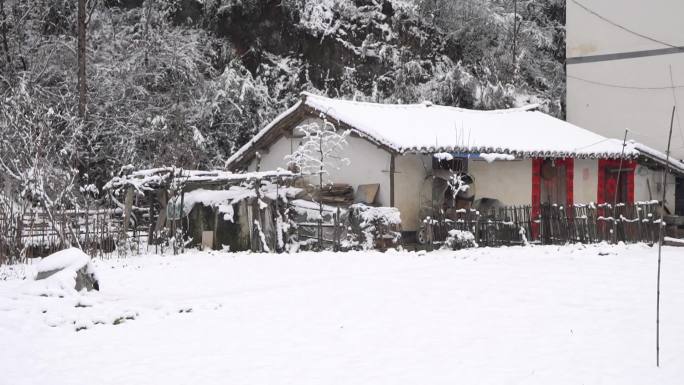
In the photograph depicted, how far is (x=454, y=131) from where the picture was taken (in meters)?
17.0

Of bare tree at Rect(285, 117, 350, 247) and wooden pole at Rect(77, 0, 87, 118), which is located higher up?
wooden pole at Rect(77, 0, 87, 118)

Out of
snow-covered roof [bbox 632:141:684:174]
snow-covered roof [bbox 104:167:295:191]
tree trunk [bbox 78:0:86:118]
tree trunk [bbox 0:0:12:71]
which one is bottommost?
snow-covered roof [bbox 104:167:295:191]

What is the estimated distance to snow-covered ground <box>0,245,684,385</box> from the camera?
5777 millimetres

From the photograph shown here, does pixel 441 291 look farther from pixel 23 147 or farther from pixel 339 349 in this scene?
pixel 23 147

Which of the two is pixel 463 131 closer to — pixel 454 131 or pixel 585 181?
pixel 454 131

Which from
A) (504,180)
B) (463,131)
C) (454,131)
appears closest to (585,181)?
(504,180)

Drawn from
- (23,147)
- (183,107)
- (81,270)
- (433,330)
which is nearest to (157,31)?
(183,107)

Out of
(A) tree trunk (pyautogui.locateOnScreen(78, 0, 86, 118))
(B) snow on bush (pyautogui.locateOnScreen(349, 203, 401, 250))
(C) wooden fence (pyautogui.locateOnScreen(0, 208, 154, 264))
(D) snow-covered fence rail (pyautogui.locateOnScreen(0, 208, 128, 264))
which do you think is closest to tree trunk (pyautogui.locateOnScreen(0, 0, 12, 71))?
(A) tree trunk (pyautogui.locateOnScreen(78, 0, 86, 118))

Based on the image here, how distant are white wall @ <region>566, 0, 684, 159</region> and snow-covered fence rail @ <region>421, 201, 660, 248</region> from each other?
711 cm

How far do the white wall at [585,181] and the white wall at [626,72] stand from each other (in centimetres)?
344

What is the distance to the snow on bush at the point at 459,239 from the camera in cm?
1403

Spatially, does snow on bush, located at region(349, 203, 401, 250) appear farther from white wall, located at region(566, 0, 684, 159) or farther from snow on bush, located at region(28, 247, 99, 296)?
white wall, located at region(566, 0, 684, 159)

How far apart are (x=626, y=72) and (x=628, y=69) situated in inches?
4.2

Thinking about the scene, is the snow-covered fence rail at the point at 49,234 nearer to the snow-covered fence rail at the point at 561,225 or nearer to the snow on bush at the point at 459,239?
the snow-covered fence rail at the point at 561,225
